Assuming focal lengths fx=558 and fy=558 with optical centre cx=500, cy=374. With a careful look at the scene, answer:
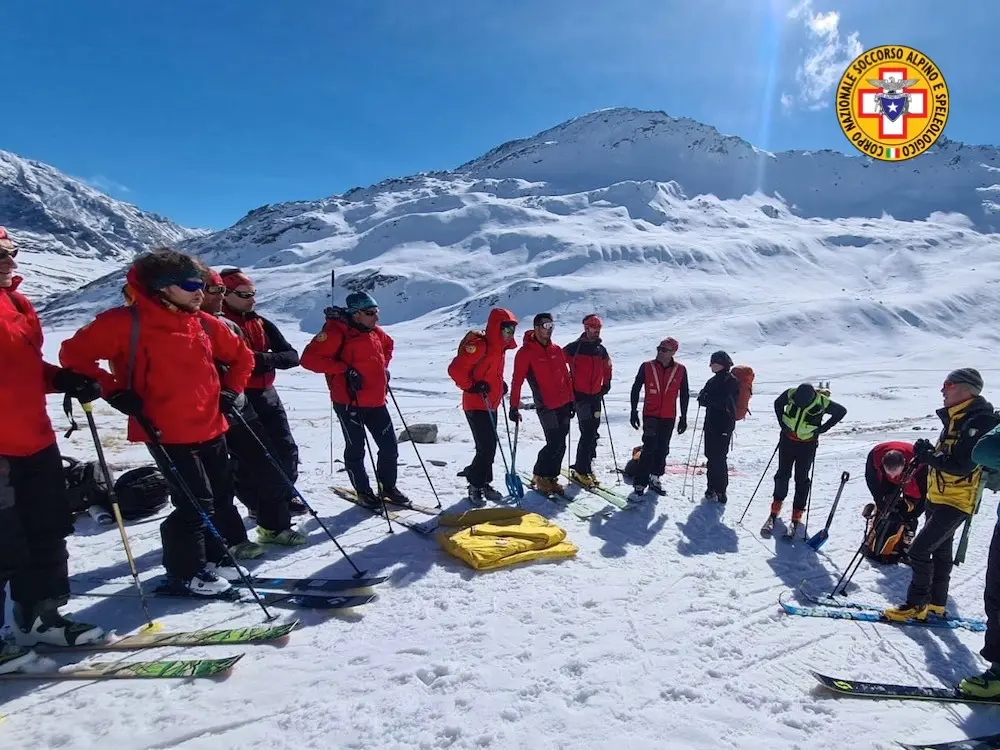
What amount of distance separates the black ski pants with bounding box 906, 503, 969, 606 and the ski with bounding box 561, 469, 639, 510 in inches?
114

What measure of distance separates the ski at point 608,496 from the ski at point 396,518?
7.28 ft

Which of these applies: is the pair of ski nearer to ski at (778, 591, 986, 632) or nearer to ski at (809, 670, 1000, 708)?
ski at (778, 591, 986, 632)

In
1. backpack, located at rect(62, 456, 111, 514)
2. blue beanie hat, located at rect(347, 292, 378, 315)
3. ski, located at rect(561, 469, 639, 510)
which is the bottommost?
ski, located at rect(561, 469, 639, 510)

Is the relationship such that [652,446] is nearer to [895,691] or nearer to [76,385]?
[895,691]

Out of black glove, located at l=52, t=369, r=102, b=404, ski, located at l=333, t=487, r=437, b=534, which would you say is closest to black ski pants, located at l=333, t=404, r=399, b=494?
ski, located at l=333, t=487, r=437, b=534

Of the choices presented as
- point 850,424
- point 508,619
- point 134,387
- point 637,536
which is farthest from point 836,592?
point 850,424

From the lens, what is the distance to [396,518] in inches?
233

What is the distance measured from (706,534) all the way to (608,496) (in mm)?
1297

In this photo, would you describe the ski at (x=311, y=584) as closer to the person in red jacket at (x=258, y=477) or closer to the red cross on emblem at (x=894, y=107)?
the person in red jacket at (x=258, y=477)

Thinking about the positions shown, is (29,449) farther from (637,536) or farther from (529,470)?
(529,470)

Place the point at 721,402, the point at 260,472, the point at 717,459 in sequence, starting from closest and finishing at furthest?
the point at 260,472 < the point at 721,402 < the point at 717,459

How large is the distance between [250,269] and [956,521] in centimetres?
11332

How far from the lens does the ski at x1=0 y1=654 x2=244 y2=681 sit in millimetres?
3092

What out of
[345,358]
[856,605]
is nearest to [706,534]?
[856,605]
